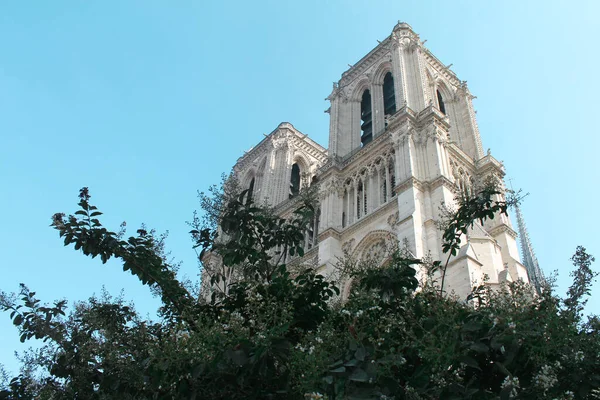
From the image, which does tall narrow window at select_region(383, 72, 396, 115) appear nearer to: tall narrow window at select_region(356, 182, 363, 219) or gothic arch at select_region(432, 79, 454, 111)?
gothic arch at select_region(432, 79, 454, 111)

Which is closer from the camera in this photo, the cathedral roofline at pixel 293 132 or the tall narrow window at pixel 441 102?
the tall narrow window at pixel 441 102

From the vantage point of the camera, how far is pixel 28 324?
921 centimetres

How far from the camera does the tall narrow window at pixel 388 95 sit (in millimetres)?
29531

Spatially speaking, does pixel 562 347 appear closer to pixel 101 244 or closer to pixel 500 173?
pixel 101 244

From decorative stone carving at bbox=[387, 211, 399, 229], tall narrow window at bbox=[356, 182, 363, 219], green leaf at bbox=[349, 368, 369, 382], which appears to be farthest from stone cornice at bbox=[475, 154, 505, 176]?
green leaf at bbox=[349, 368, 369, 382]

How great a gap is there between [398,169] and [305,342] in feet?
52.6

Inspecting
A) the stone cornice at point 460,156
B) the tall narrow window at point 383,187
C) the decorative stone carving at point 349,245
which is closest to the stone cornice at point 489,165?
the stone cornice at point 460,156

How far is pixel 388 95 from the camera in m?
30.4

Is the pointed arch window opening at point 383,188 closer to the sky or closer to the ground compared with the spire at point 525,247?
closer to the ground

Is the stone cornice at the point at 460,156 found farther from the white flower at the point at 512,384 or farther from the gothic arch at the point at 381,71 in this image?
the white flower at the point at 512,384

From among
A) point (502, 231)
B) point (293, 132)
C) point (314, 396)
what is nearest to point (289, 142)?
point (293, 132)

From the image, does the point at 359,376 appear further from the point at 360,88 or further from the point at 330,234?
the point at 360,88

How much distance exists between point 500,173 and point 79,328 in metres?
19.9

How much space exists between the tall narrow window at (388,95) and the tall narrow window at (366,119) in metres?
0.91
